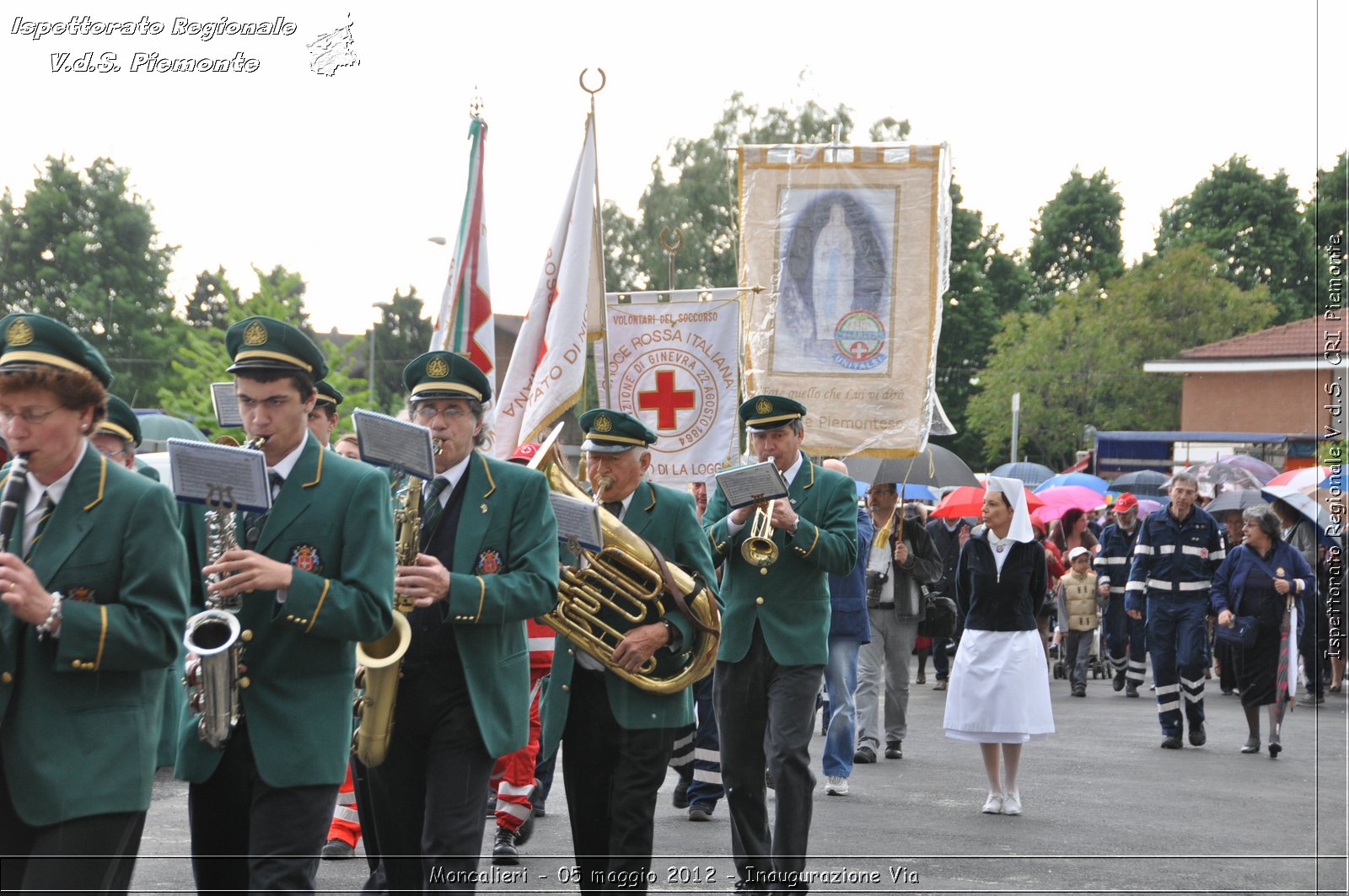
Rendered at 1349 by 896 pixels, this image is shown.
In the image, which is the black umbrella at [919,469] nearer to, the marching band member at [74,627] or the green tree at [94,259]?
the marching band member at [74,627]

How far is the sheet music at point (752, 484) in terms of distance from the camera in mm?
6996

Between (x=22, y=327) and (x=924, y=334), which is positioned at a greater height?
(x=924, y=334)

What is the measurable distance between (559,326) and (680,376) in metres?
1.77

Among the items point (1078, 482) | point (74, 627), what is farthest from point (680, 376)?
point (1078, 482)

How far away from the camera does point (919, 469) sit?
22203 millimetres

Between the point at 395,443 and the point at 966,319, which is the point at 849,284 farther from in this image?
the point at 966,319

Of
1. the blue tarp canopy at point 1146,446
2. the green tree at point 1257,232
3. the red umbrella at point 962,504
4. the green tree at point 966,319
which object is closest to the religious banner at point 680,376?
the red umbrella at point 962,504

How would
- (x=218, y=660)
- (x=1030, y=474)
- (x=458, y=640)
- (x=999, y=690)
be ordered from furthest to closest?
1. (x=1030, y=474)
2. (x=999, y=690)
3. (x=458, y=640)
4. (x=218, y=660)

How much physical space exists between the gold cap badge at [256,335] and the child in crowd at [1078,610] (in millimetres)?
16562

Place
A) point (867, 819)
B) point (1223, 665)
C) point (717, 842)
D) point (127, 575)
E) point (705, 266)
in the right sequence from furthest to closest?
1. point (705, 266)
2. point (1223, 665)
3. point (867, 819)
4. point (717, 842)
5. point (127, 575)

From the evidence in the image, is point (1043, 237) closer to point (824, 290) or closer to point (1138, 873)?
point (824, 290)

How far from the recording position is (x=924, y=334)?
13062mm

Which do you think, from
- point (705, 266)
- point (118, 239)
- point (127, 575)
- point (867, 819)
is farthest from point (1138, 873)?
point (118, 239)

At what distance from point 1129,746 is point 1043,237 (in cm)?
6615
